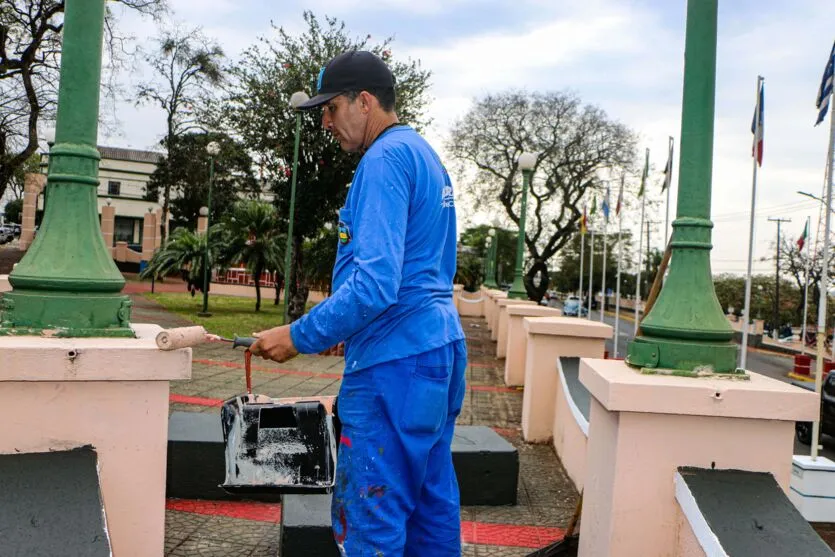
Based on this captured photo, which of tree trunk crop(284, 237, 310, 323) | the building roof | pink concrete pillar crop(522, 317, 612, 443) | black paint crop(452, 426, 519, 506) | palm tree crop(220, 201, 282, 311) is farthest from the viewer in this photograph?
the building roof

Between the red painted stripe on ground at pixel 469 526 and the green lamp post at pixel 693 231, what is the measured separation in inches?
60.0

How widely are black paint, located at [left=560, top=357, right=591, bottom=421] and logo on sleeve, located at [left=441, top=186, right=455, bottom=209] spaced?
2.65m

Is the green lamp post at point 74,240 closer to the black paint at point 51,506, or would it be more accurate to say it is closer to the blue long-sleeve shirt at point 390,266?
the black paint at point 51,506

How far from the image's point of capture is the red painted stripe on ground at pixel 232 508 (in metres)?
4.08

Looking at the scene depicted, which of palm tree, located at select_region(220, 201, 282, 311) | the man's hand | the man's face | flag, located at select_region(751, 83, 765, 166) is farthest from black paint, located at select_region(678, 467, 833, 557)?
palm tree, located at select_region(220, 201, 282, 311)

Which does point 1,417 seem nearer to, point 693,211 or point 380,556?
point 380,556

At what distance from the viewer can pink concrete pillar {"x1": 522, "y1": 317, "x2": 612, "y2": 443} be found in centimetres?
666

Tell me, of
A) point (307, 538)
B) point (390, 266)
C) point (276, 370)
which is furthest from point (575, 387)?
point (276, 370)

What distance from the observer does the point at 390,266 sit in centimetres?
210

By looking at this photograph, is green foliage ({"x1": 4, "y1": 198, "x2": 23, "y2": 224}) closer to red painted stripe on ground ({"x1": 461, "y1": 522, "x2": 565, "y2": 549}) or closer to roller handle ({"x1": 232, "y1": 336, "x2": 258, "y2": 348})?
red painted stripe on ground ({"x1": 461, "y1": 522, "x2": 565, "y2": 549})

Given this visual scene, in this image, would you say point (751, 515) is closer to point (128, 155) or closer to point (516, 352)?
point (516, 352)

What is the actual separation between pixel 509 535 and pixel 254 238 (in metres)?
18.1

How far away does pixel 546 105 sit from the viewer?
106 feet

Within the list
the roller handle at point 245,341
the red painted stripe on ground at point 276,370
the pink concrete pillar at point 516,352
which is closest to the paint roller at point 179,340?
the roller handle at point 245,341
